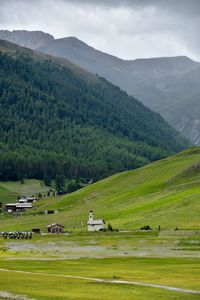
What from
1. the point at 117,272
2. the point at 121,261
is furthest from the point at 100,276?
the point at 121,261

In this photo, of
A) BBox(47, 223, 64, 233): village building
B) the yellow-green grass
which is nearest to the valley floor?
the yellow-green grass

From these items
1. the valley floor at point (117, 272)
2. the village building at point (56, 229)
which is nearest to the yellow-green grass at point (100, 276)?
the valley floor at point (117, 272)

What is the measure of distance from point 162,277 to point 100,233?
87.5 metres

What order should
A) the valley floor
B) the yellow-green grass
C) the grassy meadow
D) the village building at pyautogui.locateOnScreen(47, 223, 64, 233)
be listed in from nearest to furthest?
the yellow-green grass
the valley floor
the grassy meadow
the village building at pyautogui.locateOnScreen(47, 223, 64, 233)

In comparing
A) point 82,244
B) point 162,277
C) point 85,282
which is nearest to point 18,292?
point 85,282

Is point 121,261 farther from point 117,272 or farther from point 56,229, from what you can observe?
point 56,229

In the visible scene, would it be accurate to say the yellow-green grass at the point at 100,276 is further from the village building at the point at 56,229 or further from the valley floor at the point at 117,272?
Answer: the village building at the point at 56,229

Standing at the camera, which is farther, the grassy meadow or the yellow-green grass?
the grassy meadow

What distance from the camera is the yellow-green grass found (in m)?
54.2

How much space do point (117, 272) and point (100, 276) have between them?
228 inches

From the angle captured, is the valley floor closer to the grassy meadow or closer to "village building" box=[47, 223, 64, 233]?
the grassy meadow

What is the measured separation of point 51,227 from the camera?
177375 millimetres

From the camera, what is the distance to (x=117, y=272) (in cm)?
7362

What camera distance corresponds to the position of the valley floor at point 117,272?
55.0 metres
